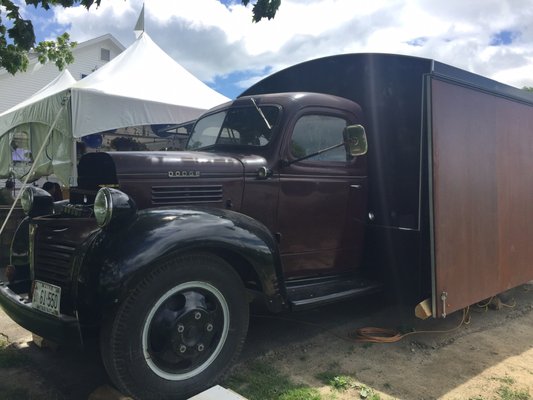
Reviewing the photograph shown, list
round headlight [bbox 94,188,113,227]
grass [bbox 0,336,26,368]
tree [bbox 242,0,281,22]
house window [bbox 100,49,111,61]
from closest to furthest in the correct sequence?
1. round headlight [bbox 94,188,113,227]
2. grass [bbox 0,336,26,368]
3. tree [bbox 242,0,281,22]
4. house window [bbox 100,49,111,61]

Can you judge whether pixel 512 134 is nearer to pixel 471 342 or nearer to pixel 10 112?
pixel 471 342

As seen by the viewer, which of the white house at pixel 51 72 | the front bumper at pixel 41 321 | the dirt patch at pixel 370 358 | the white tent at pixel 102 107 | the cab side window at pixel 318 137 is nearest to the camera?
the front bumper at pixel 41 321

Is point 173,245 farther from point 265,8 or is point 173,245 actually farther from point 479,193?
point 479,193

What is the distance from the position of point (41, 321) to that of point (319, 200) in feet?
7.76

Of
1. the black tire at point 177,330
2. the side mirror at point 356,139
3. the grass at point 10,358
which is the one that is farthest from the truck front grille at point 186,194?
the grass at point 10,358

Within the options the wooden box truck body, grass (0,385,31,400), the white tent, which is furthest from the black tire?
the white tent

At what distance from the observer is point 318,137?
163 inches

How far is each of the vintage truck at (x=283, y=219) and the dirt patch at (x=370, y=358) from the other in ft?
1.41

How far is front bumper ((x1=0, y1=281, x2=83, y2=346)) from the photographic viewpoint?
2.58 meters

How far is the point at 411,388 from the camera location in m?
3.20

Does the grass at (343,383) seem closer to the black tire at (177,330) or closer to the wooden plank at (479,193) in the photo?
the black tire at (177,330)

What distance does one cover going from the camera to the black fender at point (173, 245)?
2.60 meters

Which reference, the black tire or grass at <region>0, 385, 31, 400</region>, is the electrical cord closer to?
the black tire

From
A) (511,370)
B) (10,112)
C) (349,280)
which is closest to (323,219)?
(349,280)
